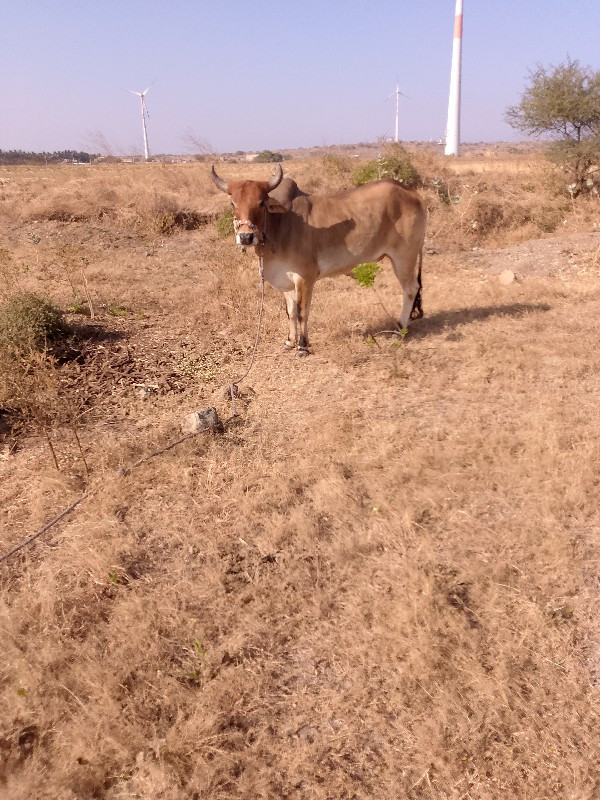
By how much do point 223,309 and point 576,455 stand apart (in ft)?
15.5

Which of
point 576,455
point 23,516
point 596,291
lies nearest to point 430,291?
point 596,291

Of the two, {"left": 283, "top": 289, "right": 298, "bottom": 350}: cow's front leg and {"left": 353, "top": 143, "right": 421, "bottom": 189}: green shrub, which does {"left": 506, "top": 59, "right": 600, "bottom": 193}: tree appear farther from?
{"left": 283, "top": 289, "right": 298, "bottom": 350}: cow's front leg

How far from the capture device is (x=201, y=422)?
15.1ft

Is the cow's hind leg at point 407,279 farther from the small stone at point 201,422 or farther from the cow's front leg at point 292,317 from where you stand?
the small stone at point 201,422

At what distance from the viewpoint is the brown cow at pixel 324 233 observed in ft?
18.2

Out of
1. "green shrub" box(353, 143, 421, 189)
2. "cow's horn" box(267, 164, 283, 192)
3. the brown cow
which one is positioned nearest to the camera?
"cow's horn" box(267, 164, 283, 192)

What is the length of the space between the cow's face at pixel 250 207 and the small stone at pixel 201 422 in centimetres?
154

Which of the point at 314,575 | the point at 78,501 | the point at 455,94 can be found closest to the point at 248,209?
the point at 78,501

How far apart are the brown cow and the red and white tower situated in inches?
1068

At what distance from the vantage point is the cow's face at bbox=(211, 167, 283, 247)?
4957mm

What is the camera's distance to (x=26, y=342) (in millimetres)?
5594

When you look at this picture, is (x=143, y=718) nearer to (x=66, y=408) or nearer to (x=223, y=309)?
(x=66, y=408)

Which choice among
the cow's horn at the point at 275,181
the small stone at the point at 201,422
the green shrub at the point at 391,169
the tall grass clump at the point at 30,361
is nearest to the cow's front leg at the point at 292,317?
the cow's horn at the point at 275,181

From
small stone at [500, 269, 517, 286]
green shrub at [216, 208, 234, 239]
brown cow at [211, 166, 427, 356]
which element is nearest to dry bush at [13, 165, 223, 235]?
green shrub at [216, 208, 234, 239]
